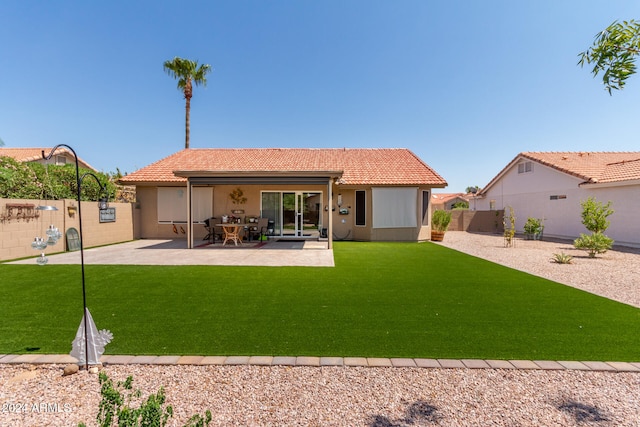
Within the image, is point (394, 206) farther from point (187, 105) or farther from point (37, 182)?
point (187, 105)

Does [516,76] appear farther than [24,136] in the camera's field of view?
No

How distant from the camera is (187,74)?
862 inches

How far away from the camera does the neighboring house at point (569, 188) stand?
44.3 feet

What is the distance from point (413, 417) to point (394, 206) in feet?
41.3

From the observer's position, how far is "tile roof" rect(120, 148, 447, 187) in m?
14.5

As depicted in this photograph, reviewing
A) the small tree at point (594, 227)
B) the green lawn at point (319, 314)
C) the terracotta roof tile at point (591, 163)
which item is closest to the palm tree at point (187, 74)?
the green lawn at point (319, 314)

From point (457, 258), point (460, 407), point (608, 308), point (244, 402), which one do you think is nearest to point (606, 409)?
point (460, 407)

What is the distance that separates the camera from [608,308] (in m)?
4.94

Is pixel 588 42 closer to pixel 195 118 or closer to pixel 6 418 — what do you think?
pixel 6 418

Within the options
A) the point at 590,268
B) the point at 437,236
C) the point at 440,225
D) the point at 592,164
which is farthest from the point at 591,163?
the point at 590,268

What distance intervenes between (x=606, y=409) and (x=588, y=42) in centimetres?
322

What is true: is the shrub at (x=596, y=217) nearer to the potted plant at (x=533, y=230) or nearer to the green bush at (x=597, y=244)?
the green bush at (x=597, y=244)

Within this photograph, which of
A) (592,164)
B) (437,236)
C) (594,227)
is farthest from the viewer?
(592,164)

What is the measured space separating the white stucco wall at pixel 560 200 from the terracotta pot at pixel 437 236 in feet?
25.4
